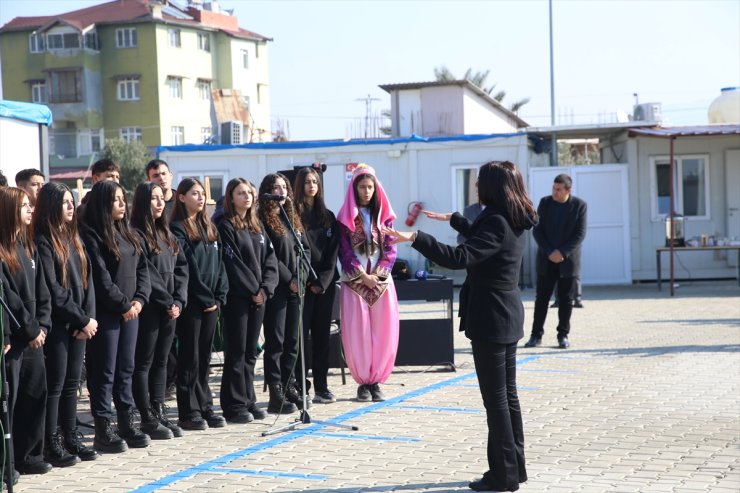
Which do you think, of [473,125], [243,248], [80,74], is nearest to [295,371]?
[243,248]

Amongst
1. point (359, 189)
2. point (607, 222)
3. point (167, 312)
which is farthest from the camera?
point (607, 222)

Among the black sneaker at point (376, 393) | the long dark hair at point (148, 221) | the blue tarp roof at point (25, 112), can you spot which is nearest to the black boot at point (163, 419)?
the long dark hair at point (148, 221)

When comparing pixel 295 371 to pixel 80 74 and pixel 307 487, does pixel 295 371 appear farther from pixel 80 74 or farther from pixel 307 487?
pixel 80 74

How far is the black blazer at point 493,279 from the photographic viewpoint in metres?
6.37

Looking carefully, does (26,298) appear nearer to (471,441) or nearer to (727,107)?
(471,441)

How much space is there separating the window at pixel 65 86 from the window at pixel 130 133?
11.1 ft

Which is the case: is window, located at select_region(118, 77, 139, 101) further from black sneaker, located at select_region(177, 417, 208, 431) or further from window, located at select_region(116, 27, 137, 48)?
black sneaker, located at select_region(177, 417, 208, 431)

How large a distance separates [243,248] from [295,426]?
1433 mm

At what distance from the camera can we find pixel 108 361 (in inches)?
292

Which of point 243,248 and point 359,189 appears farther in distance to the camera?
point 359,189

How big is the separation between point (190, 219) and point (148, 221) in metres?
A: 0.49

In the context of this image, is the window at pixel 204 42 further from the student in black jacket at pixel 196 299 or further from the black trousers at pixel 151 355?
the black trousers at pixel 151 355

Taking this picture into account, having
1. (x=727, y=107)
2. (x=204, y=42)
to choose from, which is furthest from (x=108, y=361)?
(x=204, y=42)

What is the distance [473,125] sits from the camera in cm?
2928
